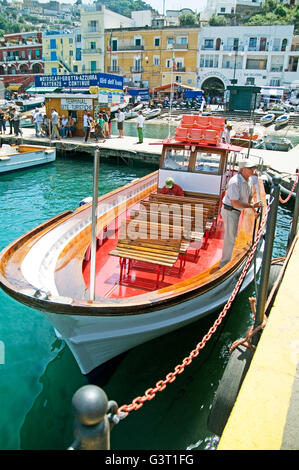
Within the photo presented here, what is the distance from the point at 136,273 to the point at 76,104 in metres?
18.5

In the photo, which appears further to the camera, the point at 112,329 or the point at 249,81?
the point at 249,81

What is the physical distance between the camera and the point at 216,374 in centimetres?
558

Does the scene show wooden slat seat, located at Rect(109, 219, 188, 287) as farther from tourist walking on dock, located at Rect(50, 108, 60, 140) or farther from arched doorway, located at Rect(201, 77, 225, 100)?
arched doorway, located at Rect(201, 77, 225, 100)

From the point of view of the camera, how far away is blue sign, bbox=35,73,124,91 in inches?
856

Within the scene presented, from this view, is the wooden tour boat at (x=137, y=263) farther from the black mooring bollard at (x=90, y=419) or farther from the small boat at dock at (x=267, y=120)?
the small boat at dock at (x=267, y=120)

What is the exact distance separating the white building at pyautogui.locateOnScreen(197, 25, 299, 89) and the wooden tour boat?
4921 centimetres

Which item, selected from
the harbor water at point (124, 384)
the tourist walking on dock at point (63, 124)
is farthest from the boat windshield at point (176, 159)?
the tourist walking on dock at point (63, 124)

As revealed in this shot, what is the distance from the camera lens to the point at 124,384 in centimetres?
522

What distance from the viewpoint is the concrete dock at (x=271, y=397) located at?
2.75 meters

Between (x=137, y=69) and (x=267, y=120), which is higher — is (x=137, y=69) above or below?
above

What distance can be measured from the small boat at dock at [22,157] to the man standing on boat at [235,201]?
1377cm

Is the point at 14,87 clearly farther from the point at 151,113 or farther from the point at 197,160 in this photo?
the point at 197,160

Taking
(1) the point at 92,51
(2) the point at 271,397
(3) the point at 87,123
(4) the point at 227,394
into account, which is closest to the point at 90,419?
(2) the point at 271,397

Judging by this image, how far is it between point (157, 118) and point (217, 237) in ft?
126
